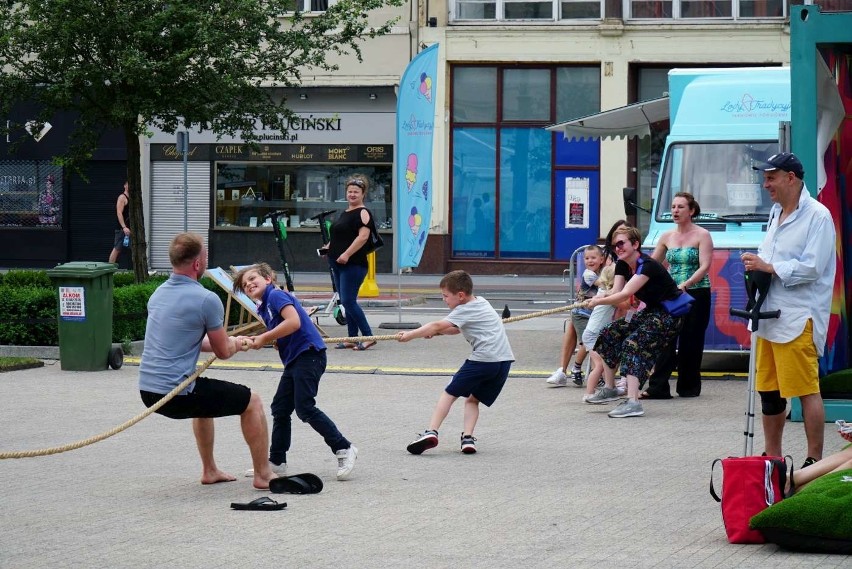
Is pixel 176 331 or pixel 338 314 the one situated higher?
pixel 176 331

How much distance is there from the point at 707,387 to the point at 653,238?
1785 mm

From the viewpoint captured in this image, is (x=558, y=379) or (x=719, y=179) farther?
(x=719, y=179)

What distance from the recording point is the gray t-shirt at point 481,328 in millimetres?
9250

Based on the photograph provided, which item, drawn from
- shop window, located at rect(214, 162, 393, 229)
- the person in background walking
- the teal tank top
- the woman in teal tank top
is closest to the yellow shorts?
the woman in teal tank top

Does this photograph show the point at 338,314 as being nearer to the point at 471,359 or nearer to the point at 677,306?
the point at 677,306

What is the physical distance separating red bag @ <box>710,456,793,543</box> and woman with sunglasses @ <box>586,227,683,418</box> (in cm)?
411

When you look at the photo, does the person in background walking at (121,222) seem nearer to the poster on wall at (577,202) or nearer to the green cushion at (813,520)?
the poster on wall at (577,202)

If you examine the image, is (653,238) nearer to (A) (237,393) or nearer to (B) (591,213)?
(A) (237,393)

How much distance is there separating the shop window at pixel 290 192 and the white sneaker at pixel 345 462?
21.4m

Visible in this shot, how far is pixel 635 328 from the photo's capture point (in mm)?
11133

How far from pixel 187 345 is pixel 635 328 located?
14.8 ft

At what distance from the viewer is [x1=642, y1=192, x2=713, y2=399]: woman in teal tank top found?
475 inches

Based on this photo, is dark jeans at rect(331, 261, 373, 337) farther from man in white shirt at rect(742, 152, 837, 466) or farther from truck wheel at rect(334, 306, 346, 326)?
man in white shirt at rect(742, 152, 837, 466)

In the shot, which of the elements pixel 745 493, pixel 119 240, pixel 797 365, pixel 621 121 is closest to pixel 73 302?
pixel 797 365
